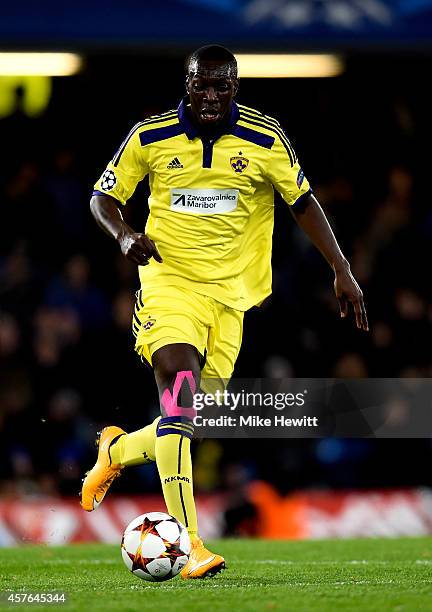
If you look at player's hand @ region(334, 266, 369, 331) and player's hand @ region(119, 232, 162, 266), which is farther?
player's hand @ region(334, 266, 369, 331)

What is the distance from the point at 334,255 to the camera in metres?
5.73

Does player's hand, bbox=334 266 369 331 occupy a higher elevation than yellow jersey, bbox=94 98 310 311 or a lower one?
lower

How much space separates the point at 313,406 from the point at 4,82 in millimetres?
3874

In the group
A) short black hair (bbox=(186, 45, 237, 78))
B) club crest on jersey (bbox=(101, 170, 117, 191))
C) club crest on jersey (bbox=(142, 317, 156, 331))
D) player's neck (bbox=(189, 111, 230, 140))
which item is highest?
short black hair (bbox=(186, 45, 237, 78))

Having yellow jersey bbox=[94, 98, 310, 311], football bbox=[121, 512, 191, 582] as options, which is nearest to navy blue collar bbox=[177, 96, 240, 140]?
yellow jersey bbox=[94, 98, 310, 311]

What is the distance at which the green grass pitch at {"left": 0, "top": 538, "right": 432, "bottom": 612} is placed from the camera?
169 inches

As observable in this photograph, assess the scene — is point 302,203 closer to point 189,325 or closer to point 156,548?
point 189,325

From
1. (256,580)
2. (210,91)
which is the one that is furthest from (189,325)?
(256,580)

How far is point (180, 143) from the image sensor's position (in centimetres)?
573

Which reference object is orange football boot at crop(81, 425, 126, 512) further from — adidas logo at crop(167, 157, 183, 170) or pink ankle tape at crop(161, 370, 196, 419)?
adidas logo at crop(167, 157, 183, 170)

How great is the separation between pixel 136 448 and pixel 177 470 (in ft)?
2.38

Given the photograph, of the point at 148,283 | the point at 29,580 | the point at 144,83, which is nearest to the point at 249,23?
the point at 144,83

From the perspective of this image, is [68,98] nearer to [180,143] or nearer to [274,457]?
[274,457]

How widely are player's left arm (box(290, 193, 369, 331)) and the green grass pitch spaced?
1.15 m
